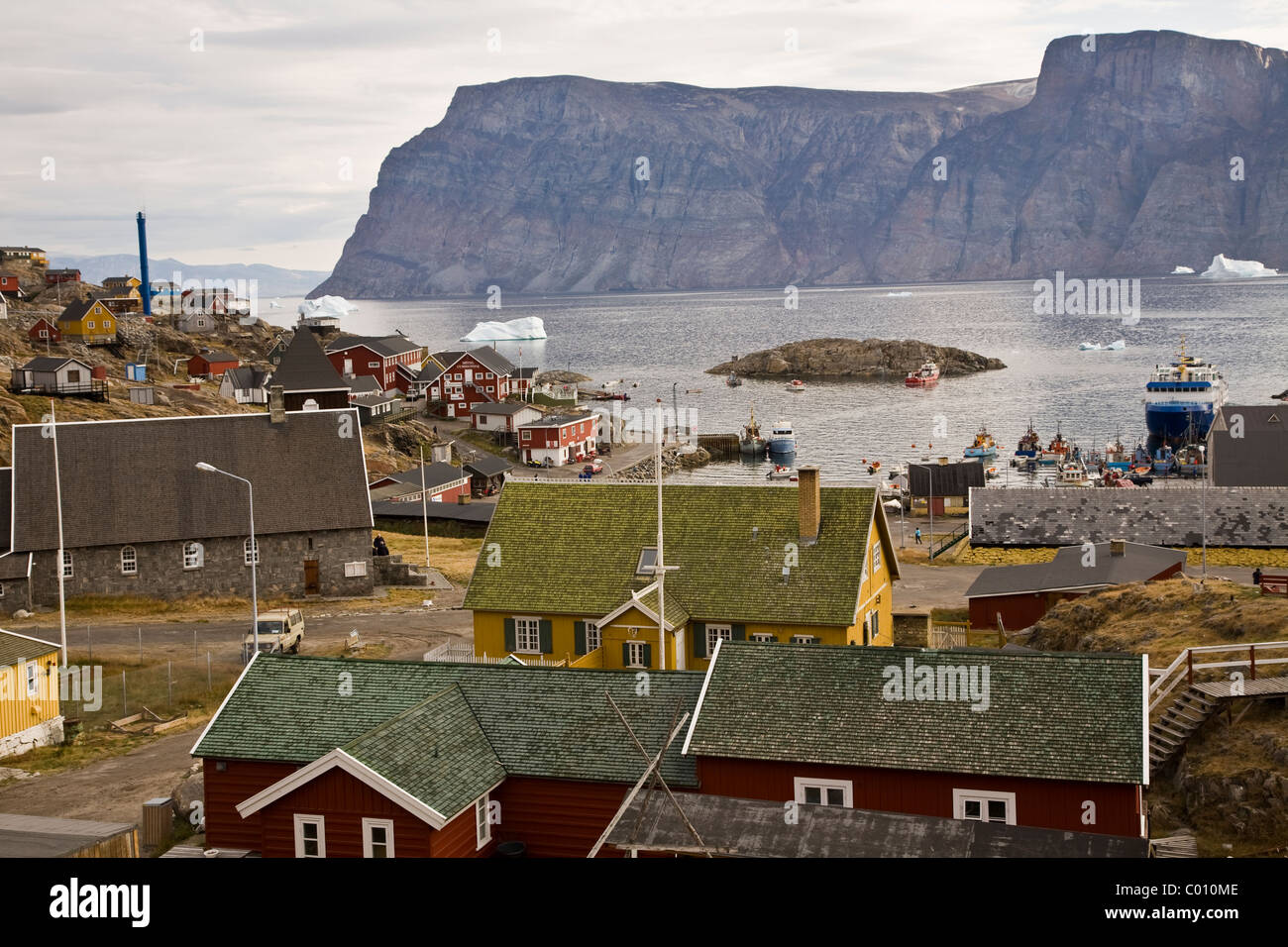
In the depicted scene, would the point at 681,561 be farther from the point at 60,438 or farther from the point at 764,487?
the point at 60,438

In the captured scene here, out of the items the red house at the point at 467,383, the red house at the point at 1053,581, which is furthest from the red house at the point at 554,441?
the red house at the point at 1053,581

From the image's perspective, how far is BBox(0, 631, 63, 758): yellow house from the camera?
32781 millimetres

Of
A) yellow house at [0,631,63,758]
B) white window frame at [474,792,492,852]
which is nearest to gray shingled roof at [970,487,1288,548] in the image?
yellow house at [0,631,63,758]

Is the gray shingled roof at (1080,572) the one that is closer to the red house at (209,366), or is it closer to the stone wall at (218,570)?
the stone wall at (218,570)

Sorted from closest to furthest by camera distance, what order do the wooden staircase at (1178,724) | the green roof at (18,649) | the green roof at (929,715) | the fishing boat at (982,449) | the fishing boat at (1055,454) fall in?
the green roof at (929,715) < the wooden staircase at (1178,724) < the green roof at (18,649) < the fishing boat at (1055,454) < the fishing boat at (982,449)

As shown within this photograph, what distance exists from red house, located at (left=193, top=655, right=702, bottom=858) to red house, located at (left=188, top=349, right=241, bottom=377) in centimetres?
9646

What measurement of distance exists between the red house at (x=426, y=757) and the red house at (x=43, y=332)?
307 ft

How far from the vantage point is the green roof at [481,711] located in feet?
74.5

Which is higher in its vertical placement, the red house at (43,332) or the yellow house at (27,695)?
the red house at (43,332)

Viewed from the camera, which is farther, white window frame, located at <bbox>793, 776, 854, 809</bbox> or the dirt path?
the dirt path

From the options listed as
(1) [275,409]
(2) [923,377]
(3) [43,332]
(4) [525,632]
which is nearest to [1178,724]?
(4) [525,632]

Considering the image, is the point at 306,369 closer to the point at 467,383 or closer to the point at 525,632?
the point at 467,383

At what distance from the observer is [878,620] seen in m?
37.3

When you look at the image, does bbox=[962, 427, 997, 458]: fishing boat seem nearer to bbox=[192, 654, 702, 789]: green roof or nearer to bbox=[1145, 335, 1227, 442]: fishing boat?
bbox=[1145, 335, 1227, 442]: fishing boat
